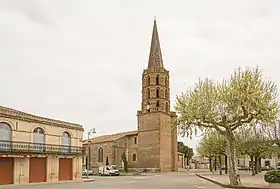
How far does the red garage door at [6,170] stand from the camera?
35062mm

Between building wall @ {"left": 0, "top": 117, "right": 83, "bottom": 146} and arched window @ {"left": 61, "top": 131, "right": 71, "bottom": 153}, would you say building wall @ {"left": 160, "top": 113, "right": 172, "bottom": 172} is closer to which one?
building wall @ {"left": 0, "top": 117, "right": 83, "bottom": 146}

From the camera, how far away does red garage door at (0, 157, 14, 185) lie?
3506cm

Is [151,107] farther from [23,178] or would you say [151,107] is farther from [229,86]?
[229,86]

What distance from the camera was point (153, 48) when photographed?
276ft

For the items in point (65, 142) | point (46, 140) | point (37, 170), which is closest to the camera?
point (37, 170)

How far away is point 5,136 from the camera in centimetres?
3569

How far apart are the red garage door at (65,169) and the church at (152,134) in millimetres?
35539

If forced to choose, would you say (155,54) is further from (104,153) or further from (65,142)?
(65,142)

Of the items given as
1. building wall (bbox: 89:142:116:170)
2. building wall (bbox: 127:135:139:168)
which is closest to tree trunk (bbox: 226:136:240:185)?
building wall (bbox: 127:135:139:168)

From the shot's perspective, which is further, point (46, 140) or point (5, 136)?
point (46, 140)

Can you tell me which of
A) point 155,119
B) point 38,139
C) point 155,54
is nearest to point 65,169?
point 38,139

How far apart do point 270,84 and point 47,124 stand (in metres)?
24.1

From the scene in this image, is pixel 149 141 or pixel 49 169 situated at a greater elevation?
pixel 149 141

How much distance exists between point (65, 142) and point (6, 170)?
30.4 ft
